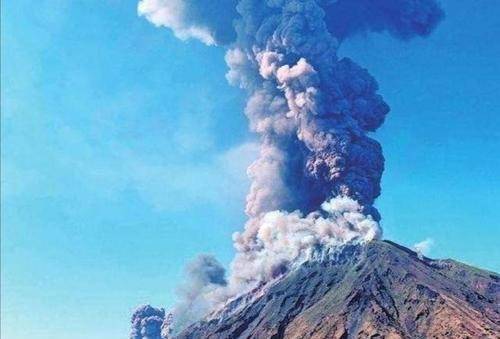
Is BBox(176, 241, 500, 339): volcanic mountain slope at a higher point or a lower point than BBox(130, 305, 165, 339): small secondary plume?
lower

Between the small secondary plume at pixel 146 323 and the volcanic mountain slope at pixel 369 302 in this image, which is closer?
the volcanic mountain slope at pixel 369 302

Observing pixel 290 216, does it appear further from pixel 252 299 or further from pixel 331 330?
pixel 331 330

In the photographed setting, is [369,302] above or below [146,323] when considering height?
below

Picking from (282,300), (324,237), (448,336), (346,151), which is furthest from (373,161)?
(448,336)

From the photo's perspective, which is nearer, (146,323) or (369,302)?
(369,302)

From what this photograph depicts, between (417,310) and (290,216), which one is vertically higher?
(290,216)

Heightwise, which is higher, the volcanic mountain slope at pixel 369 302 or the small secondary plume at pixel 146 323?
the small secondary plume at pixel 146 323

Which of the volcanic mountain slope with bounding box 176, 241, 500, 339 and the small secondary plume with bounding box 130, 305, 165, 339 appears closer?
the volcanic mountain slope with bounding box 176, 241, 500, 339

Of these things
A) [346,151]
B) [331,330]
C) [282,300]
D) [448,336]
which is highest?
[346,151]
